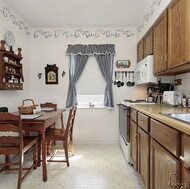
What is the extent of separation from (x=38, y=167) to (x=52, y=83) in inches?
67.9

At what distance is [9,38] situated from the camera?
2752 millimetres

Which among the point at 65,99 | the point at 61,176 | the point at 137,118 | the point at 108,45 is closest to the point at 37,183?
the point at 61,176

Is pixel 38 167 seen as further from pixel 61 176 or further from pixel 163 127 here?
pixel 163 127

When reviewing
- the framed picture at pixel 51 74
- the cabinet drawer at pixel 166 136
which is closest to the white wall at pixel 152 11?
the cabinet drawer at pixel 166 136

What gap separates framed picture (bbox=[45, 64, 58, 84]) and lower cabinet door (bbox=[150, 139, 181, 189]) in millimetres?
2588

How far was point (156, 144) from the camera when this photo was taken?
1390 mm

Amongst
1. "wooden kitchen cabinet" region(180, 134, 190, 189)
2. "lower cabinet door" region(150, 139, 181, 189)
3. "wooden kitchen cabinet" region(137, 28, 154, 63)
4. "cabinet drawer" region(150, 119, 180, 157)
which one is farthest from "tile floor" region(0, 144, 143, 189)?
"wooden kitchen cabinet" region(137, 28, 154, 63)

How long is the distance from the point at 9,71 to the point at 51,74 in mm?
1098

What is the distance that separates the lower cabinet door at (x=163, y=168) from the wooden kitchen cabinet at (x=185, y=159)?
5 cm

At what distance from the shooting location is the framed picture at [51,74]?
360 centimetres

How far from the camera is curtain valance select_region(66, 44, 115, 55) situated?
352 cm

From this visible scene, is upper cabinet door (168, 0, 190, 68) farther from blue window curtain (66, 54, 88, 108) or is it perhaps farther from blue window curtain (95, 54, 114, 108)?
blue window curtain (66, 54, 88, 108)

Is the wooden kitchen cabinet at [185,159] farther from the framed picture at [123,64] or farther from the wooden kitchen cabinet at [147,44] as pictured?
the framed picture at [123,64]

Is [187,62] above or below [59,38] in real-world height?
below
